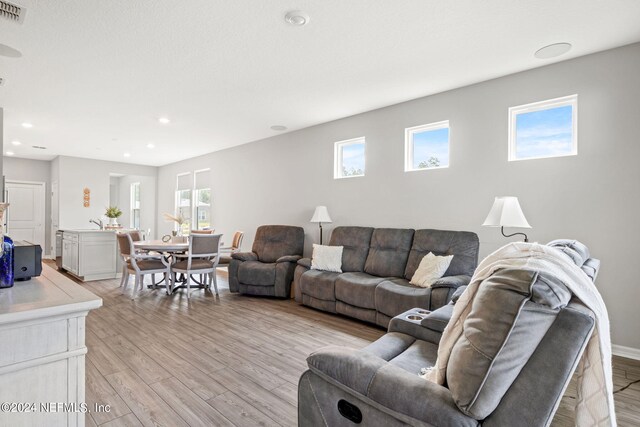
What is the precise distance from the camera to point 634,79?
2760 millimetres

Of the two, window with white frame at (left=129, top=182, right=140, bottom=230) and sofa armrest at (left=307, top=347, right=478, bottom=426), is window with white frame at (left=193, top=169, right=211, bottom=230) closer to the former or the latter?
window with white frame at (left=129, top=182, right=140, bottom=230)

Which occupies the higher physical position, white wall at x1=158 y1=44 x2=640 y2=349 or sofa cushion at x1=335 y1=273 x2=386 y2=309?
white wall at x1=158 y1=44 x2=640 y2=349

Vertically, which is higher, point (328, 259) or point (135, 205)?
point (135, 205)

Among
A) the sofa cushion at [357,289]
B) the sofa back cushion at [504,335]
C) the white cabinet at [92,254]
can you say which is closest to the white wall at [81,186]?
the white cabinet at [92,254]

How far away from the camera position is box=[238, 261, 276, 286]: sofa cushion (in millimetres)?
4672

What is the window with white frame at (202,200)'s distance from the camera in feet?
25.2

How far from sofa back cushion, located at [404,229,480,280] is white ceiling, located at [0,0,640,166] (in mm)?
1737

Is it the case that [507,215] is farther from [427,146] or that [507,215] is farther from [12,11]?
[12,11]

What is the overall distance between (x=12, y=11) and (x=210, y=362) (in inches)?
120

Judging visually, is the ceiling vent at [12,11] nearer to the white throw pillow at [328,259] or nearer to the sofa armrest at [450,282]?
the white throw pillow at [328,259]

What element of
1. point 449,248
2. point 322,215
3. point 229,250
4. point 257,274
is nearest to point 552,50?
point 449,248

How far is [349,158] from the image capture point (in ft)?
16.4

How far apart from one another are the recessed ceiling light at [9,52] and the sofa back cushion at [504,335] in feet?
13.8

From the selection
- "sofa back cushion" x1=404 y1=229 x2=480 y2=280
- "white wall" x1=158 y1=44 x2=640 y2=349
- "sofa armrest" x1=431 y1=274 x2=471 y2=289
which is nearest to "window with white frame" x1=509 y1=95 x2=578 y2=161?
"white wall" x1=158 y1=44 x2=640 y2=349
